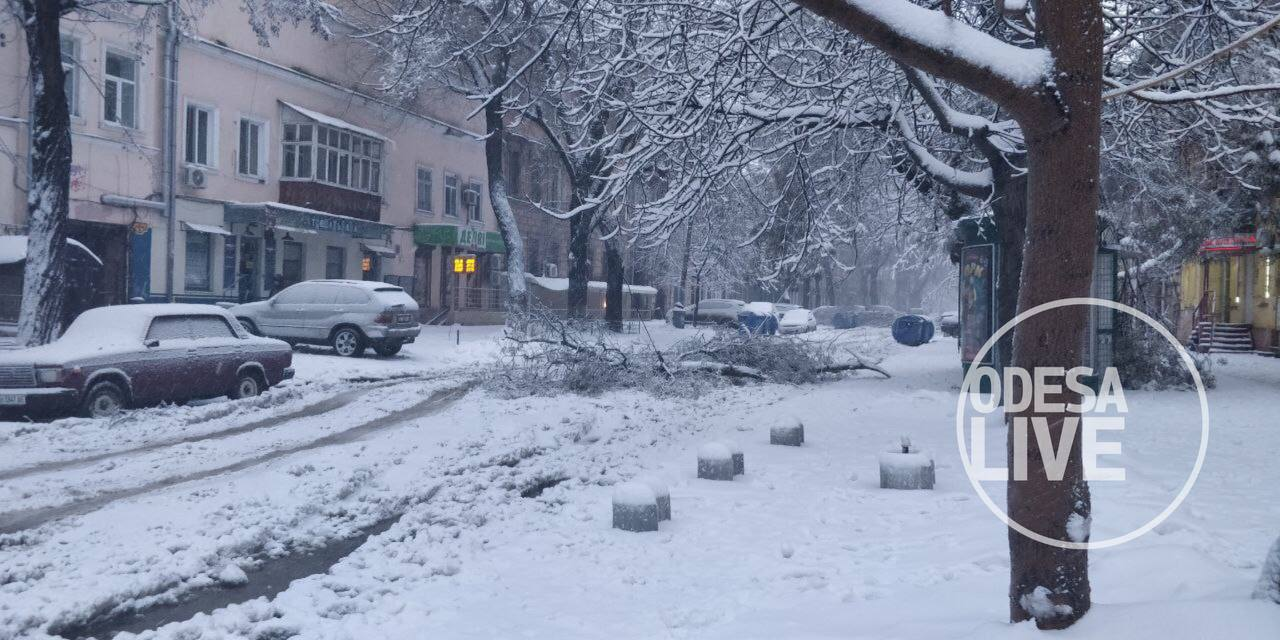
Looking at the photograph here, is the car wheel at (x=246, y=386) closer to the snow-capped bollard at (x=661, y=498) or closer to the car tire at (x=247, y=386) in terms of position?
the car tire at (x=247, y=386)

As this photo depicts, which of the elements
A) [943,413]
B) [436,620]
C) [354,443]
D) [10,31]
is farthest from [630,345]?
[10,31]

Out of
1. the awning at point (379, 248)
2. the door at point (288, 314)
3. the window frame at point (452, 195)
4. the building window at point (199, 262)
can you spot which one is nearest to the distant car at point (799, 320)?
the window frame at point (452, 195)

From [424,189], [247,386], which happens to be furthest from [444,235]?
[247,386]

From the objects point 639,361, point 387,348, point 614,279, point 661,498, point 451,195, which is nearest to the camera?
point 661,498

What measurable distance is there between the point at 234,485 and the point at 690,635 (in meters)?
4.80

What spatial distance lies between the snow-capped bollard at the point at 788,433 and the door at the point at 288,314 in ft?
46.4

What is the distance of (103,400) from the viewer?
1215 centimetres

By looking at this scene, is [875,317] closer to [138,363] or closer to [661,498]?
[138,363]

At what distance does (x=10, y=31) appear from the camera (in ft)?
70.6

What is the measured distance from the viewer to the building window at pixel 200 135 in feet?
84.4

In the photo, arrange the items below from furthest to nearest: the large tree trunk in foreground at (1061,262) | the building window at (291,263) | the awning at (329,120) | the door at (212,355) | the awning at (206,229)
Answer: the building window at (291,263), the awning at (329,120), the awning at (206,229), the door at (212,355), the large tree trunk in foreground at (1061,262)

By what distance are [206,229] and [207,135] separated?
2698 millimetres

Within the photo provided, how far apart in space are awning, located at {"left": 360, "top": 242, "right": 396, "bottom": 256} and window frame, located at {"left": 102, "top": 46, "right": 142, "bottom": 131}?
9954 millimetres

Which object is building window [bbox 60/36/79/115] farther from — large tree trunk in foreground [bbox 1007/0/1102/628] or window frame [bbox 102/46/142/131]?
large tree trunk in foreground [bbox 1007/0/1102/628]
